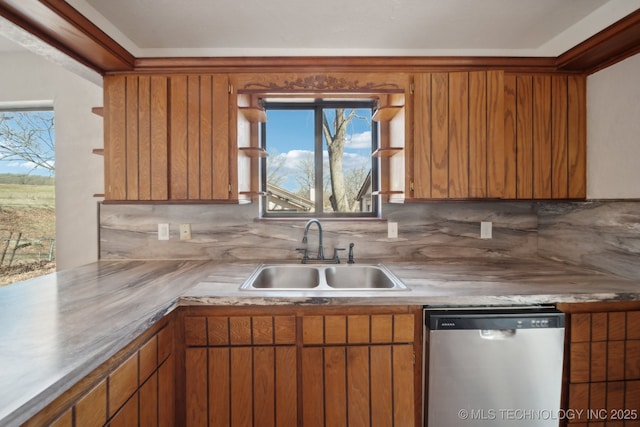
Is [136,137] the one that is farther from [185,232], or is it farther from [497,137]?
[497,137]

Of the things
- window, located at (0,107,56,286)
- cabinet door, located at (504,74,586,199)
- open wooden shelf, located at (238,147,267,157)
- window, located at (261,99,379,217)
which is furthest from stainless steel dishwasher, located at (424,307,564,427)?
window, located at (0,107,56,286)

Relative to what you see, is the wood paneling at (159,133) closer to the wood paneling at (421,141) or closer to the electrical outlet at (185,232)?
the electrical outlet at (185,232)

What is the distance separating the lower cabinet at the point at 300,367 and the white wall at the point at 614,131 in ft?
4.56

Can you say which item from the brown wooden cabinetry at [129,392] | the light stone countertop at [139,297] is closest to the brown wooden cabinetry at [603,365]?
the light stone countertop at [139,297]

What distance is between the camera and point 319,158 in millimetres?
2195

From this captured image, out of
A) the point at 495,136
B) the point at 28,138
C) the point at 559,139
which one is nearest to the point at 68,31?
the point at 28,138

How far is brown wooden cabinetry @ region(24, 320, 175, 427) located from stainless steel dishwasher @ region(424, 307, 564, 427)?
1163 millimetres

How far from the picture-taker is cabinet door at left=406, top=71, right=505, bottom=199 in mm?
1677

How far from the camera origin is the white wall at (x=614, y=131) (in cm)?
148

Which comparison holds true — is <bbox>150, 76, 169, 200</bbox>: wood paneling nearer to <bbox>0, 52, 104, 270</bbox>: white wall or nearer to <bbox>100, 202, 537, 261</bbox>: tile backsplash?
<bbox>100, 202, 537, 261</bbox>: tile backsplash

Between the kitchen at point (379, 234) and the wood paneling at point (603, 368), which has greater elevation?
the kitchen at point (379, 234)

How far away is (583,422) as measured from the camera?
1.33m

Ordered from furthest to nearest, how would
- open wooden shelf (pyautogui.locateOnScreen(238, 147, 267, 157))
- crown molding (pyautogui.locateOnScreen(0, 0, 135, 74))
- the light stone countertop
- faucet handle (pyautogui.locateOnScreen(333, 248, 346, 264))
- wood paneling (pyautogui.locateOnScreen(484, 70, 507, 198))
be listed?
faucet handle (pyautogui.locateOnScreen(333, 248, 346, 264)) → open wooden shelf (pyautogui.locateOnScreen(238, 147, 267, 157)) → wood paneling (pyautogui.locateOnScreen(484, 70, 507, 198)) → crown molding (pyautogui.locateOnScreen(0, 0, 135, 74)) → the light stone countertop

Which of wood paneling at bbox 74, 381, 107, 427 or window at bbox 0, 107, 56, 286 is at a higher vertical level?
window at bbox 0, 107, 56, 286
